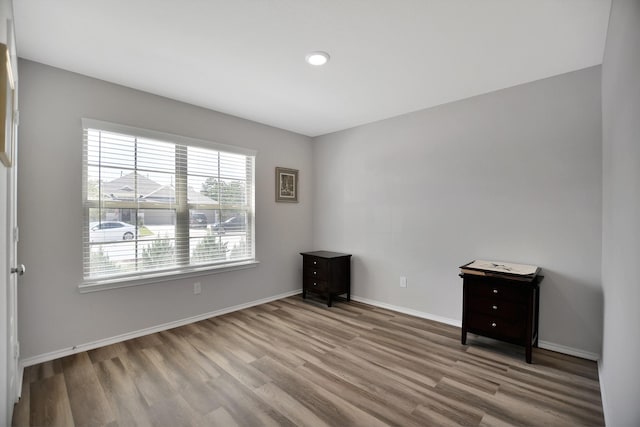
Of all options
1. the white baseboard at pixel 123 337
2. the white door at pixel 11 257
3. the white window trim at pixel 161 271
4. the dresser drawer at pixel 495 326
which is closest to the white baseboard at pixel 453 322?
the dresser drawer at pixel 495 326

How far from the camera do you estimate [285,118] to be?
12.7 ft

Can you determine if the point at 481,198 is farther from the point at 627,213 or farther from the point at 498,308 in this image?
the point at 627,213

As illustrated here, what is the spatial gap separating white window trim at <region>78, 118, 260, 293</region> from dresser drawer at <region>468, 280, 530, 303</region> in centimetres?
261

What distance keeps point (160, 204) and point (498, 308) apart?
11.3ft

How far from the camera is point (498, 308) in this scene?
2.58m

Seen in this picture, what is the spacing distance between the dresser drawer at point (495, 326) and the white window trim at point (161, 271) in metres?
2.63

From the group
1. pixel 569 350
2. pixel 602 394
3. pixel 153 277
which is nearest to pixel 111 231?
pixel 153 277

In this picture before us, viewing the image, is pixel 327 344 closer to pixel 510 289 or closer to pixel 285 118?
pixel 510 289

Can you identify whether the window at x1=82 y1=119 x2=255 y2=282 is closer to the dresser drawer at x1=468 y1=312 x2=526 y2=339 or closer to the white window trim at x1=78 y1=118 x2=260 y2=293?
the white window trim at x1=78 y1=118 x2=260 y2=293

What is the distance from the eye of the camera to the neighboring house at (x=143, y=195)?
9.32ft

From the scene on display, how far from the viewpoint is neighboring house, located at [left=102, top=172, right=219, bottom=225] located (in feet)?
9.32

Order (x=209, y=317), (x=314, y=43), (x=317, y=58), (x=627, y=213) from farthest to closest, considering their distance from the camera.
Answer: (x=209, y=317) < (x=317, y=58) < (x=314, y=43) < (x=627, y=213)

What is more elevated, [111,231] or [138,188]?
[138,188]

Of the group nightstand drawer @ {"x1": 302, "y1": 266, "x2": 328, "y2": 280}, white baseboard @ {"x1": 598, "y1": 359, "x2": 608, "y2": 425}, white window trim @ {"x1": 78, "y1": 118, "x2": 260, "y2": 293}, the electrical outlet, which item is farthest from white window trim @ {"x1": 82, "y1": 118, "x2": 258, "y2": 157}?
white baseboard @ {"x1": 598, "y1": 359, "x2": 608, "y2": 425}
